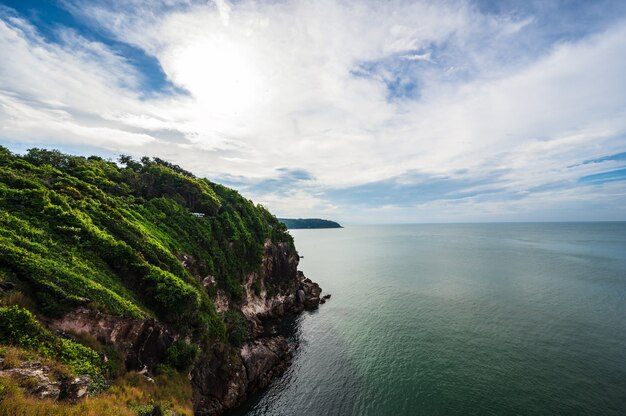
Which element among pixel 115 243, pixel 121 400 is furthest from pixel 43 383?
pixel 115 243

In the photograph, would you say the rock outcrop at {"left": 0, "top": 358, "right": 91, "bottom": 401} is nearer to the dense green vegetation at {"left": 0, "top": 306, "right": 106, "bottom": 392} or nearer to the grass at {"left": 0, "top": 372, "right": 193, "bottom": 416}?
the grass at {"left": 0, "top": 372, "right": 193, "bottom": 416}

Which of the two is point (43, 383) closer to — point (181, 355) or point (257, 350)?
point (181, 355)

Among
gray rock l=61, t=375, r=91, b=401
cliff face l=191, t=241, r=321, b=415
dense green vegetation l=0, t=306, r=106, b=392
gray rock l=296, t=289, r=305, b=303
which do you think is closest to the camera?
gray rock l=61, t=375, r=91, b=401

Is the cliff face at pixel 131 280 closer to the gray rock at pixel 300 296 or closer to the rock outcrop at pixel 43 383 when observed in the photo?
the rock outcrop at pixel 43 383

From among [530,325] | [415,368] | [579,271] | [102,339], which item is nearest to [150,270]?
[102,339]

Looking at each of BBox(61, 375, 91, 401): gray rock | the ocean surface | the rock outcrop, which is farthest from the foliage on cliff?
the ocean surface

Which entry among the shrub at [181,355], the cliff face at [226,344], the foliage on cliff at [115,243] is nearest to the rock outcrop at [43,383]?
the cliff face at [226,344]

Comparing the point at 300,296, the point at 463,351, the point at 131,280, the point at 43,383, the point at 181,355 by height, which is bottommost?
the point at 463,351

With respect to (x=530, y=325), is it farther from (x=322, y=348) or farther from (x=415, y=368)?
(x=322, y=348)
